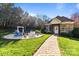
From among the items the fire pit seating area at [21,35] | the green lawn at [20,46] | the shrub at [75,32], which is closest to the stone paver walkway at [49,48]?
the green lawn at [20,46]

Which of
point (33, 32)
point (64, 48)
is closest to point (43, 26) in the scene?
point (33, 32)

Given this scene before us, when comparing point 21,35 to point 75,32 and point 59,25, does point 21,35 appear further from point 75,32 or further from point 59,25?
point 75,32

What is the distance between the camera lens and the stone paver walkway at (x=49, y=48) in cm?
396

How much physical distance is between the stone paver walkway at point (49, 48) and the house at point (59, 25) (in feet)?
0.38

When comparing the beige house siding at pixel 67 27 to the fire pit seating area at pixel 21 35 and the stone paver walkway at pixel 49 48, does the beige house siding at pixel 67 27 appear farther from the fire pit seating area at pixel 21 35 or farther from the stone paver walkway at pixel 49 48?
the fire pit seating area at pixel 21 35

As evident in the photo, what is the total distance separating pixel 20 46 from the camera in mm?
4055

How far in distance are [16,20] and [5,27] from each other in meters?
0.19

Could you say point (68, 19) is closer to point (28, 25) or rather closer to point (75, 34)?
point (75, 34)

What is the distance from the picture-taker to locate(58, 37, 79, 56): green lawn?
13.0ft

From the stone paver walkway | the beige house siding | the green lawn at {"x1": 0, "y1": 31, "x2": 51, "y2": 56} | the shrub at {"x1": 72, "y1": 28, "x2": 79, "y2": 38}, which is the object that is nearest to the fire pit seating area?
the green lawn at {"x1": 0, "y1": 31, "x2": 51, "y2": 56}

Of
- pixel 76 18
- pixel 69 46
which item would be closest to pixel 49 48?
pixel 69 46

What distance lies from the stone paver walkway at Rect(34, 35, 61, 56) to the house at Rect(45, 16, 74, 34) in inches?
4.6

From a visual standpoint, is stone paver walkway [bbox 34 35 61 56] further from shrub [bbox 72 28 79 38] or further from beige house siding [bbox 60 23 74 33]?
shrub [bbox 72 28 79 38]

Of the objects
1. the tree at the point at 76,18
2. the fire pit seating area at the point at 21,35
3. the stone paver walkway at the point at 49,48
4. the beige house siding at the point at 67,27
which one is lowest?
the stone paver walkway at the point at 49,48
